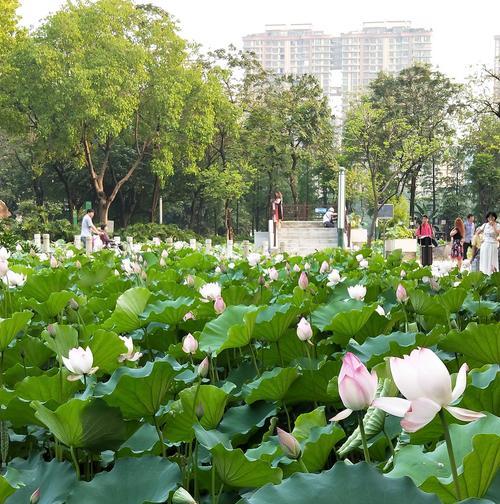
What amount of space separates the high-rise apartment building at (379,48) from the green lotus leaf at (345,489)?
346 feet

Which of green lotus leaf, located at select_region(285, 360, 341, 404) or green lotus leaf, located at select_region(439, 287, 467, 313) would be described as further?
green lotus leaf, located at select_region(439, 287, 467, 313)

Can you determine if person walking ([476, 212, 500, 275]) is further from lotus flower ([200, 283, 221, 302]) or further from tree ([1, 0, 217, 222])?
tree ([1, 0, 217, 222])

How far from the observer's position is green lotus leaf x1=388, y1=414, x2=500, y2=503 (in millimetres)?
841

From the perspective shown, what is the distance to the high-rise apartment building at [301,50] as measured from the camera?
350ft

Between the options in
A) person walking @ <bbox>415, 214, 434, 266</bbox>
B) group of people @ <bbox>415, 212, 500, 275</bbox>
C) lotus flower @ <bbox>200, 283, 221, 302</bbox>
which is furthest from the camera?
person walking @ <bbox>415, 214, 434, 266</bbox>

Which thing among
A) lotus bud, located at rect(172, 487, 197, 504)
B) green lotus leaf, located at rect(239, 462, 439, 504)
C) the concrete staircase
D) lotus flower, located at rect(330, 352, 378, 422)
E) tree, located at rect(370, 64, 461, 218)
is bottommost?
the concrete staircase

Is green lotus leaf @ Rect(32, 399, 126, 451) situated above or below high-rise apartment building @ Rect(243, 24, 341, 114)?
below

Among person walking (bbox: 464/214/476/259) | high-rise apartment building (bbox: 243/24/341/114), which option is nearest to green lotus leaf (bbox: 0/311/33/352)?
person walking (bbox: 464/214/476/259)

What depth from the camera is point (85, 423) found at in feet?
4.05

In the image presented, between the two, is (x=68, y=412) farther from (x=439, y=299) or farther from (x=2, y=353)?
(x=439, y=299)

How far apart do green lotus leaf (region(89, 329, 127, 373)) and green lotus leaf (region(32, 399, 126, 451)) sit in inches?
14.6

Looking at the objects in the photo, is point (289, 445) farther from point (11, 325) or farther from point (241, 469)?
point (11, 325)

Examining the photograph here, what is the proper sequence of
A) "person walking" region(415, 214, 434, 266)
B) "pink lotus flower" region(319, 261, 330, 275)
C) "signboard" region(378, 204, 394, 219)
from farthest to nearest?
"signboard" region(378, 204, 394, 219)
"person walking" region(415, 214, 434, 266)
"pink lotus flower" region(319, 261, 330, 275)

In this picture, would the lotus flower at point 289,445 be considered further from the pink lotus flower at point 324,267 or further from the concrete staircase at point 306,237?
the concrete staircase at point 306,237
